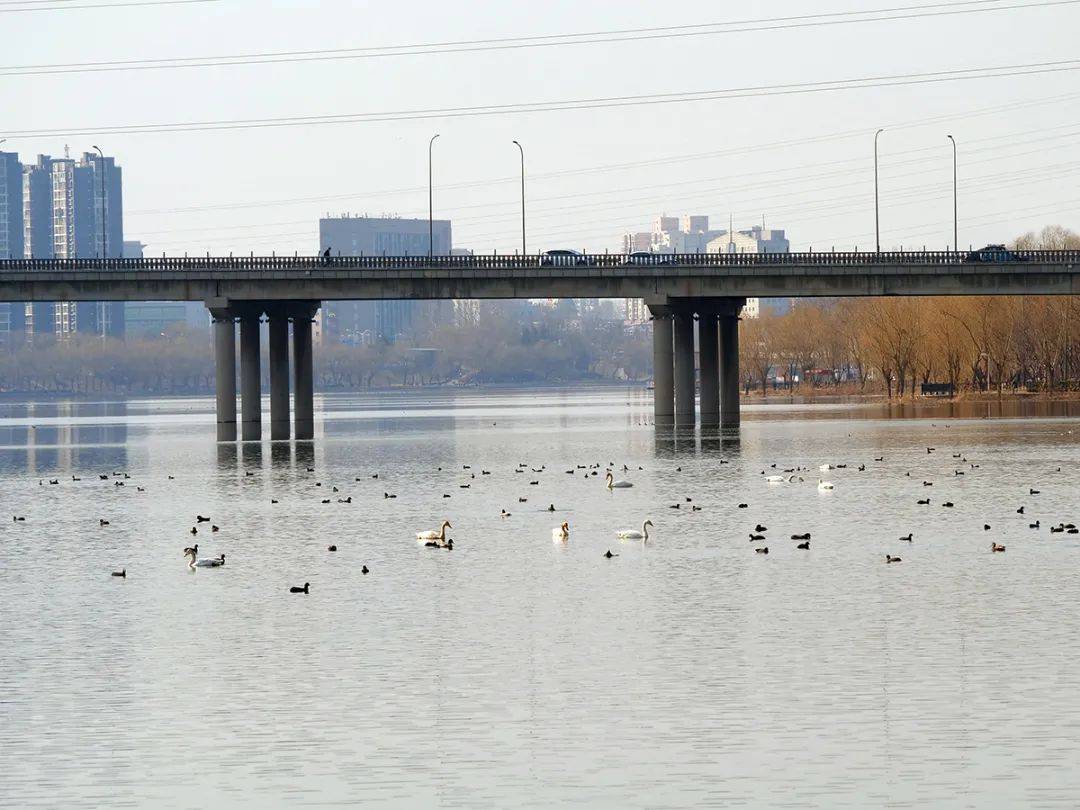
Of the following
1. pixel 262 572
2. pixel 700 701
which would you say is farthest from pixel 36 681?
pixel 262 572

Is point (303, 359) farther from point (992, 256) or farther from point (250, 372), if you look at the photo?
point (992, 256)

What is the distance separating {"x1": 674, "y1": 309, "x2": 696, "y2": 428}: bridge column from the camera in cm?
12950

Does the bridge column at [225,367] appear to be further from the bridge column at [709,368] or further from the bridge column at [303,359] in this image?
the bridge column at [709,368]

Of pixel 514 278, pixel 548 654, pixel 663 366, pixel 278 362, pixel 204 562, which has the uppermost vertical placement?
pixel 514 278

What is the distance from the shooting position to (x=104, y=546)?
4859 centimetres

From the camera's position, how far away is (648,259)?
5098 inches

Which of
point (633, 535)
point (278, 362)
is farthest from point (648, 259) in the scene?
point (633, 535)

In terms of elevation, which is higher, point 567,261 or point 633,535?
point 567,261

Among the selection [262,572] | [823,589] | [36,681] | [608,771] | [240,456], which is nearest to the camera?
[608,771]

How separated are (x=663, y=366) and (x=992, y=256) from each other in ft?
77.0

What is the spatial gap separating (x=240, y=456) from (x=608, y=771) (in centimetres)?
7908

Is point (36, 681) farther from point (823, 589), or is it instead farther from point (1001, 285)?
point (1001, 285)

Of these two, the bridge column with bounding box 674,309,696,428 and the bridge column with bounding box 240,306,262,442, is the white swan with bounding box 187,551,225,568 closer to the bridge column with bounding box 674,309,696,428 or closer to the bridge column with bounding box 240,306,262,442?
the bridge column with bounding box 240,306,262,442

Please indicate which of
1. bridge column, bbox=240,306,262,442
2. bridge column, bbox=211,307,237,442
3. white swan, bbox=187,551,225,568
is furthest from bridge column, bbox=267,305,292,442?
white swan, bbox=187,551,225,568
